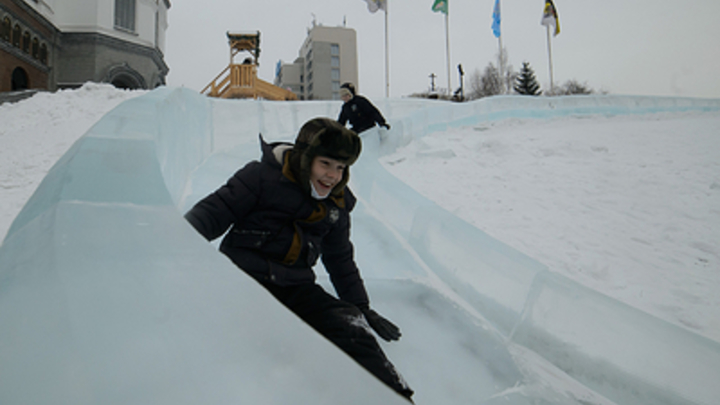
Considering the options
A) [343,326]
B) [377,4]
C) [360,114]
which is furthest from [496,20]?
[343,326]

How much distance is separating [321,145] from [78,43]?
1678 cm

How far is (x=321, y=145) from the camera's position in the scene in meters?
1.33

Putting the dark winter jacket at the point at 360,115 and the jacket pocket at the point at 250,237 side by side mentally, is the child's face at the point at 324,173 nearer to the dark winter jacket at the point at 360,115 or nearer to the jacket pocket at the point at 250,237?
the jacket pocket at the point at 250,237

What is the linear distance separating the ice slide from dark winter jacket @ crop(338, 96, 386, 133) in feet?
8.10

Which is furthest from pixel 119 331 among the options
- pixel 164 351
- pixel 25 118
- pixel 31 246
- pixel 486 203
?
pixel 25 118

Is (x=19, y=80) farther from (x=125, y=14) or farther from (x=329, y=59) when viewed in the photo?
(x=329, y=59)

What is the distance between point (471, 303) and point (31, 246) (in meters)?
2.17

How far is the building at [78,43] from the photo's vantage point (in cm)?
1100

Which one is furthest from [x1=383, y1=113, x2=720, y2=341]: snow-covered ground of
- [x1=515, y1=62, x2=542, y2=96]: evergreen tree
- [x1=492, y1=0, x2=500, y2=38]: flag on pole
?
[x1=515, y1=62, x2=542, y2=96]: evergreen tree

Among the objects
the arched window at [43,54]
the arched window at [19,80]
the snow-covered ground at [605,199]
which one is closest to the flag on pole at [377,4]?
the arched window at [43,54]

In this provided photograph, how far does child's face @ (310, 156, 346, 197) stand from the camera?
138 centimetres

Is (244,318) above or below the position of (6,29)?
below

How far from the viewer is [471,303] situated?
2.33 meters

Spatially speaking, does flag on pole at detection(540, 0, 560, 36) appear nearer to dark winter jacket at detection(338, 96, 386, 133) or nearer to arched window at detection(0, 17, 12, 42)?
dark winter jacket at detection(338, 96, 386, 133)
